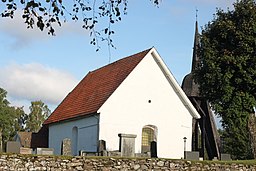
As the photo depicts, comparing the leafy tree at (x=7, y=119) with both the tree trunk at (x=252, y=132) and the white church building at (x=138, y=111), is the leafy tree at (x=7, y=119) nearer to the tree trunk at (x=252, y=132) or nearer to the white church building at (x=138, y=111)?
the white church building at (x=138, y=111)

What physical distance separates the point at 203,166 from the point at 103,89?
50.6 ft

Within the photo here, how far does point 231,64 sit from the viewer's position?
3359cm

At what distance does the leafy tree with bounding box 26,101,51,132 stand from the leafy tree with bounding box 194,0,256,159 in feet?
162

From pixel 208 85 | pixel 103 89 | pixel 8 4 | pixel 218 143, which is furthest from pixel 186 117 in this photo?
pixel 8 4

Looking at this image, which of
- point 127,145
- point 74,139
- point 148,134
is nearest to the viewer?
point 127,145

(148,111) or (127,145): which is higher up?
(148,111)

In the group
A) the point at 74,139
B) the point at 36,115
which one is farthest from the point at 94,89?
the point at 36,115

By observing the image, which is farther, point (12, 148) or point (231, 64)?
point (231, 64)

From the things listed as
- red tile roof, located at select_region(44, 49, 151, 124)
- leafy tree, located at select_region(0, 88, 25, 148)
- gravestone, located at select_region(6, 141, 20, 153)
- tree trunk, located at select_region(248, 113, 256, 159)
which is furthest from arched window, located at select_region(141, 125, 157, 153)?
leafy tree, located at select_region(0, 88, 25, 148)

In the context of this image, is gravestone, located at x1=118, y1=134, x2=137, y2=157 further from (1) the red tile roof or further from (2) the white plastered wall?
(1) the red tile roof

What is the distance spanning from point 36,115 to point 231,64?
173 ft

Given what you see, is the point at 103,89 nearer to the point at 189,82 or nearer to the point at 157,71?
the point at 157,71

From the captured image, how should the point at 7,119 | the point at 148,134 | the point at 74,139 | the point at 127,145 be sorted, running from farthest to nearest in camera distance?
the point at 7,119 → the point at 74,139 → the point at 148,134 → the point at 127,145

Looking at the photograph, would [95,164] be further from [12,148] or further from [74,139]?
[74,139]
